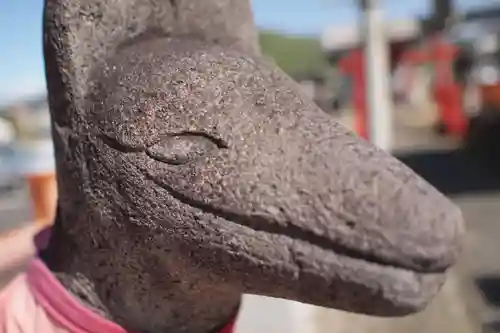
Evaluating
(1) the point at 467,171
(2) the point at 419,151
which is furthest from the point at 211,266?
(2) the point at 419,151

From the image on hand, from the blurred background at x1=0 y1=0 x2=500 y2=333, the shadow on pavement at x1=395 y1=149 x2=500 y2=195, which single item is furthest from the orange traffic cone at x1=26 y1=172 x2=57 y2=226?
the shadow on pavement at x1=395 y1=149 x2=500 y2=195

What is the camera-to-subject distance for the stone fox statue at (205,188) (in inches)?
20.7

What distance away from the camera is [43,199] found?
6.25 ft

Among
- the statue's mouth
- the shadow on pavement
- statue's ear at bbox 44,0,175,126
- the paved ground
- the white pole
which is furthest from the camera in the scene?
the shadow on pavement

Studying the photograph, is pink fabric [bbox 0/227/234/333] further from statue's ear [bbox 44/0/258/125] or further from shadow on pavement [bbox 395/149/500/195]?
shadow on pavement [bbox 395/149/500/195]

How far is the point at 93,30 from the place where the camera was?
2.07 feet

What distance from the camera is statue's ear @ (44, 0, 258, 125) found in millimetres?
625

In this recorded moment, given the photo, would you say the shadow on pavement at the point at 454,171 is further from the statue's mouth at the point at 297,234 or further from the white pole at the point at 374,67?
the statue's mouth at the point at 297,234

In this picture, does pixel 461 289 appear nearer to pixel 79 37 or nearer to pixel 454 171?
pixel 79 37

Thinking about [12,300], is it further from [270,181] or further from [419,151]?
[419,151]

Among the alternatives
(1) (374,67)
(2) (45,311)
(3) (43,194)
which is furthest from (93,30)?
(1) (374,67)

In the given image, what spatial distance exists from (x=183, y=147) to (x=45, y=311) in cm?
21

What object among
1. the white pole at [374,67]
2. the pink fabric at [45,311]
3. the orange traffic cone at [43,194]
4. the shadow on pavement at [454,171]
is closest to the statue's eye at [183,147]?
the pink fabric at [45,311]

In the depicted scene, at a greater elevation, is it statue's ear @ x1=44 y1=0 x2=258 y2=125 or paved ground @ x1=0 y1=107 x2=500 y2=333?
statue's ear @ x1=44 y1=0 x2=258 y2=125
